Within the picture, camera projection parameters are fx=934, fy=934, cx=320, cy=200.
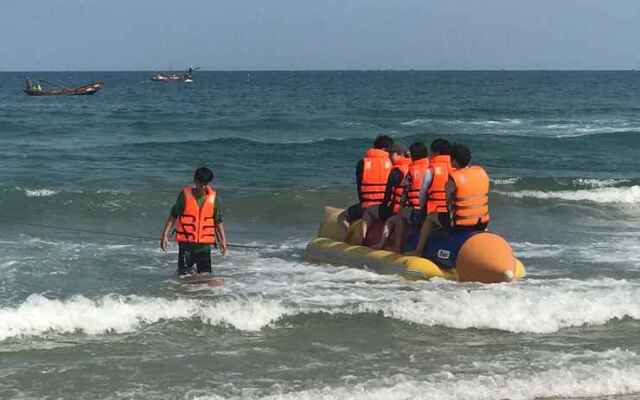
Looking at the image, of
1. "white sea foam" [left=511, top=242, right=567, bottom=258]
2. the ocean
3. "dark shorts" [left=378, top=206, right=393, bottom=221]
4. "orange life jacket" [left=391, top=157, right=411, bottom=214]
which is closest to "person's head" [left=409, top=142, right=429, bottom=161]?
"orange life jacket" [left=391, top=157, right=411, bottom=214]

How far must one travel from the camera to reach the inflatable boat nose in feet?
27.8

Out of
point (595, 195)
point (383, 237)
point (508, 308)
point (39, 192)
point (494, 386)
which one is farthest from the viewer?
point (595, 195)

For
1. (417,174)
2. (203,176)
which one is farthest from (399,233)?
(203,176)

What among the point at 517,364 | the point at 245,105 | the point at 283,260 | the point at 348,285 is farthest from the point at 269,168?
the point at 245,105

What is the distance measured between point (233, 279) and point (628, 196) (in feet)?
33.0

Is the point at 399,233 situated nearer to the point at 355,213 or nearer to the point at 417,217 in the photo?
the point at 417,217

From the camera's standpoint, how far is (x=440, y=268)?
8891 mm

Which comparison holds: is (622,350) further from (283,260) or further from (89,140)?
(89,140)

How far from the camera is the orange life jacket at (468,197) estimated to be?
8484 millimetres

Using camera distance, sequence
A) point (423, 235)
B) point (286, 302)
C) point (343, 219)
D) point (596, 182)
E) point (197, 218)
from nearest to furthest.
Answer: point (286, 302) < point (197, 218) < point (423, 235) < point (343, 219) < point (596, 182)

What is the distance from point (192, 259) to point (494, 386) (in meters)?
3.69

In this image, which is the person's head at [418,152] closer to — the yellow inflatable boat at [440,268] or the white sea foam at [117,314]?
the yellow inflatable boat at [440,268]

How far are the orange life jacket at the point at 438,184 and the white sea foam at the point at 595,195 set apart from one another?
8.02 metres

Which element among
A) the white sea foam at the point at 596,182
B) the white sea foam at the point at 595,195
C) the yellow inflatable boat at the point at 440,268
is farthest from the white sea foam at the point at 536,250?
the white sea foam at the point at 596,182
